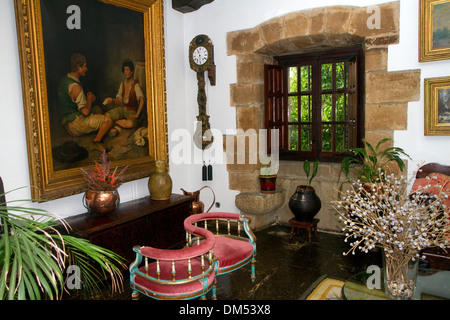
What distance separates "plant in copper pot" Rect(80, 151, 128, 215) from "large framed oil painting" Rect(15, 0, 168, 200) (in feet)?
0.45

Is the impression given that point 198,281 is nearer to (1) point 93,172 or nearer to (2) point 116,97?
(1) point 93,172

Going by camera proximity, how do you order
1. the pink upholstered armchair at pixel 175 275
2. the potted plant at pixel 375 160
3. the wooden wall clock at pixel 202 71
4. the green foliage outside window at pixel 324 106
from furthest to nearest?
the wooden wall clock at pixel 202 71, the green foliage outside window at pixel 324 106, the potted plant at pixel 375 160, the pink upholstered armchair at pixel 175 275

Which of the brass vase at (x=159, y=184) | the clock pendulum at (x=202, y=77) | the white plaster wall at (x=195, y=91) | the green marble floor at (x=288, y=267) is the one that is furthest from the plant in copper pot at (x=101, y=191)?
the clock pendulum at (x=202, y=77)

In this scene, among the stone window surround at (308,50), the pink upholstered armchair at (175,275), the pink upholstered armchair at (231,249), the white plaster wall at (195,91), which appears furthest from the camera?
the stone window surround at (308,50)

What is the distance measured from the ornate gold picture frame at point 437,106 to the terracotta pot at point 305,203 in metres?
1.32

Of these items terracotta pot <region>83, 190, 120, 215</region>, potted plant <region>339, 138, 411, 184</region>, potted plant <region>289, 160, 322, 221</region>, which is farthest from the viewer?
potted plant <region>289, 160, 322, 221</region>

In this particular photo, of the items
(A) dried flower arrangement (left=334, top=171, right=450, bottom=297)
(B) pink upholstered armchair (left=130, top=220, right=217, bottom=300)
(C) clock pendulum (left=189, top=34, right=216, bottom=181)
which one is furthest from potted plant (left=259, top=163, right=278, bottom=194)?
(A) dried flower arrangement (left=334, top=171, right=450, bottom=297)

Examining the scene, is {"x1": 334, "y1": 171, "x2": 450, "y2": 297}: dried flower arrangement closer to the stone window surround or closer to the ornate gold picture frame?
the ornate gold picture frame

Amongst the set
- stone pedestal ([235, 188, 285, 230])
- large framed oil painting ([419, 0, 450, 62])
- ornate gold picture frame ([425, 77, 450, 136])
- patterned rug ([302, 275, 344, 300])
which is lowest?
patterned rug ([302, 275, 344, 300])

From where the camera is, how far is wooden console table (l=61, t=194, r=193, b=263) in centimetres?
306

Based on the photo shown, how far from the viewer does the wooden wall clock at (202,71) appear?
4562 millimetres

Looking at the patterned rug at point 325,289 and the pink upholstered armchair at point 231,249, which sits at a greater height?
the pink upholstered armchair at point 231,249

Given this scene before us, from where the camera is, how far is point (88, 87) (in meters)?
3.40

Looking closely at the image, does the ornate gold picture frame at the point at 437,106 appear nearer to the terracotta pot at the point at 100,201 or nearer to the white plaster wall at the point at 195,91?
the white plaster wall at the point at 195,91
